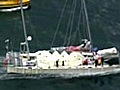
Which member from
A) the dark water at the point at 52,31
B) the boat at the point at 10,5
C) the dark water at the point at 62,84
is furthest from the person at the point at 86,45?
the boat at the point at 10,5

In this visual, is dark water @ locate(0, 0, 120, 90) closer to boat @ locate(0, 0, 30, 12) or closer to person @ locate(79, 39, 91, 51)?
boat @ locate(0, 0, 30, 12)

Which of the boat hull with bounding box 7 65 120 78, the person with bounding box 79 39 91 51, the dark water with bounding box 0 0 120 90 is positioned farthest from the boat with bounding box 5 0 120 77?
the dark water with bounding box 0 0 120 90

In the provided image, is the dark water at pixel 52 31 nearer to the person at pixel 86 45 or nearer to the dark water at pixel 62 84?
the dark water at pixel 62 84

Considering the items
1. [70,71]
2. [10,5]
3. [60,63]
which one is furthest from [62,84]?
[10,5]

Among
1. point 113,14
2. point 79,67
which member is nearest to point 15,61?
point 79,67

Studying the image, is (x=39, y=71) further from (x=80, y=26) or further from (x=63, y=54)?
(x=80, y=26)

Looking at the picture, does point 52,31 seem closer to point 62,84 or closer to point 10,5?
point 10,5
